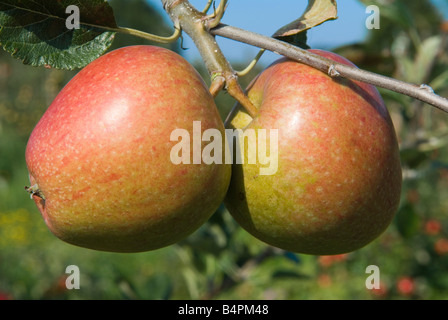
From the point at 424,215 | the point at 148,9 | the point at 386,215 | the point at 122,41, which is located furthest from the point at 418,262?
the point at 148,9

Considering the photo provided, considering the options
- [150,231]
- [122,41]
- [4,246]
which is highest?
[122,41]

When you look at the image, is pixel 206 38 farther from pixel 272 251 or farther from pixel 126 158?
pixel 272 251

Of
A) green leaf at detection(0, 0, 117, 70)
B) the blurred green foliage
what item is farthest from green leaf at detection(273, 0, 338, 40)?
the blurred green foliage

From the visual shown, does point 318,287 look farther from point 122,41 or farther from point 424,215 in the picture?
point 122,41

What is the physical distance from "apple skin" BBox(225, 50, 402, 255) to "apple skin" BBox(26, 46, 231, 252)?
0.08 m

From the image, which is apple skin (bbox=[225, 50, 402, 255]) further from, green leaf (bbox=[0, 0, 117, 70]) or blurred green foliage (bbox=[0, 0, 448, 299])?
blurred green foliage (bbox=[0, 0, 448, 299])

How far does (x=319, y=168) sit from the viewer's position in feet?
2.43

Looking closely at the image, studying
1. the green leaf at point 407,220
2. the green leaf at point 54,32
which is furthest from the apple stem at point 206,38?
the green leaf at point 407,220

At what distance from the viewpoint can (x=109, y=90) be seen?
0.73 m

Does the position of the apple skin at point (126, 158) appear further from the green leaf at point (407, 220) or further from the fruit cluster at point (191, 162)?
the green leaf at point (407, 220)

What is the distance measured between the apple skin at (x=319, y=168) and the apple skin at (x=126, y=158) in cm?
8

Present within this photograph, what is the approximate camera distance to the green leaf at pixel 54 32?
0.76 metres

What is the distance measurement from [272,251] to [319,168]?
94cm
